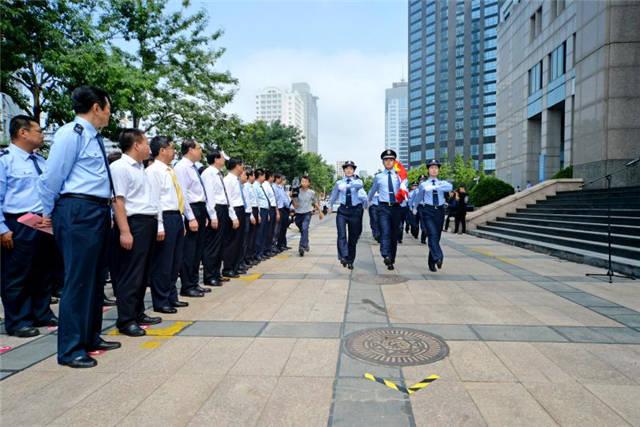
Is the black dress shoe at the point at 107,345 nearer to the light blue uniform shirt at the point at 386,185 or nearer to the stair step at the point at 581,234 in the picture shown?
the light blue uniform shirt at the point at 386,185

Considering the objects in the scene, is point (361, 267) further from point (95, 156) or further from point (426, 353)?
point (95, 156)

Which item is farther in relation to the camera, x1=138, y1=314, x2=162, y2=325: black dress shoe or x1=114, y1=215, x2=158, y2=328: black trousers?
x1=138, y1=314, x2=162, y2=325: black dress shoe

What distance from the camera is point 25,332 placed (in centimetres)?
395

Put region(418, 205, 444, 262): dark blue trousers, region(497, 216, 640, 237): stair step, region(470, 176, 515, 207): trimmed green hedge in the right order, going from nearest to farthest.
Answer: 1. region(418, 205, 444, 262): dark blue trousers
2. region(497, 216, 640, 237): stair step
3. region(470, 176, 515, 207): trimmed green hedge

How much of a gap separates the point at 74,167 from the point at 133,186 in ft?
2.52

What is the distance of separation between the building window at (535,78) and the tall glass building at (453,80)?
70288mm

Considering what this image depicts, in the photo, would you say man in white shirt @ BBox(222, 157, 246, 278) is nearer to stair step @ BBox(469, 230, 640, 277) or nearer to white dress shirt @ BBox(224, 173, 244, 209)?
white dress shirt @ BBox(224, 173, 244, 209)

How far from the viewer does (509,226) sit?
15.0 meters

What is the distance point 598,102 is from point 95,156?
1995cm

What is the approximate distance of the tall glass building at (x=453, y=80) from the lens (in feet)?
325

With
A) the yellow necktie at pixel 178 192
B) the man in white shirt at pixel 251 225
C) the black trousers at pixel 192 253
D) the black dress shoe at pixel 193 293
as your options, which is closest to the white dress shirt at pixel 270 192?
the man in white shirt at pixel 251 225

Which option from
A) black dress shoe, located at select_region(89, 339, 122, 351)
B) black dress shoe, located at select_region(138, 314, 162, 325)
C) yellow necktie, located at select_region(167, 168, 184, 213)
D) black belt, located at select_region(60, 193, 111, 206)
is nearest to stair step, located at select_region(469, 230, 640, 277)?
yellow necktie, located at select_region(167, 168, 184, 213)

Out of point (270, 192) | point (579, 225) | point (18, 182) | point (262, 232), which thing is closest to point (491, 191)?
point (579, 225)

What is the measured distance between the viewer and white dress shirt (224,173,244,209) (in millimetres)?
6852
